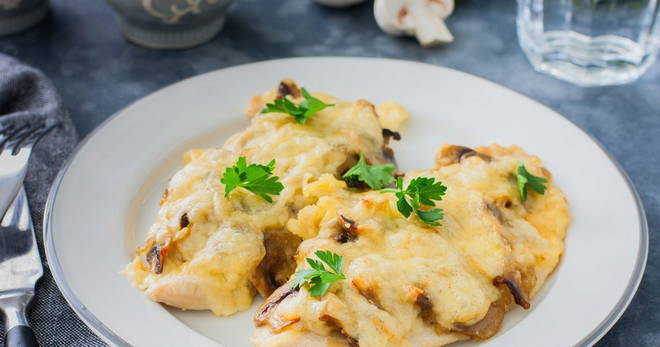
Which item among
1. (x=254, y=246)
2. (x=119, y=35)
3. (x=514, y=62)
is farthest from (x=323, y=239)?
(x=119, y=35)

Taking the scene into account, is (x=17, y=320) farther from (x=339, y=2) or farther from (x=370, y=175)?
(x=339, y=2)

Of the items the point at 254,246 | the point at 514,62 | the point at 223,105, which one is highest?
the point at 254,246

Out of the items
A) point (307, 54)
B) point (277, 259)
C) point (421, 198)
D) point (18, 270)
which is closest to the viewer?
point (421, 198)

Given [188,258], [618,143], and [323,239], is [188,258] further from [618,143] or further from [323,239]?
[618,143]

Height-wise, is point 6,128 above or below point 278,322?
below

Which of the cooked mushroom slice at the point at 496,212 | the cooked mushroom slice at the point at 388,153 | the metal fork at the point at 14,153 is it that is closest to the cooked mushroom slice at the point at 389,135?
the cooked mushroom slice at the point at 388,153

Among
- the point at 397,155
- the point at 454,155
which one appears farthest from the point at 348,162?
the point at 397,155

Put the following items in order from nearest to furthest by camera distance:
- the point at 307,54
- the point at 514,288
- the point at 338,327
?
the point at 338,327 < the point at 514,288 < the point at 307,54

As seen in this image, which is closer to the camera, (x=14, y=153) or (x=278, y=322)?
(x=278, y=322)
